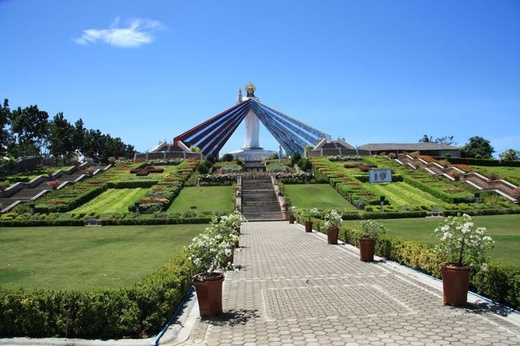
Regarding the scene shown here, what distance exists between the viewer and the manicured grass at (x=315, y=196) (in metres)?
30.7

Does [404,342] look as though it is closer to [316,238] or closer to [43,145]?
[316,238]

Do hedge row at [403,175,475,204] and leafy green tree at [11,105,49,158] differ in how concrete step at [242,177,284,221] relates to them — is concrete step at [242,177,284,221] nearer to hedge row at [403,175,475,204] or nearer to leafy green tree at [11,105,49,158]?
hedge row at [403,175,475,204]

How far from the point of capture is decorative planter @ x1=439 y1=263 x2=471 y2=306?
7.10 meters

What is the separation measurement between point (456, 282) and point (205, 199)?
26.7 metres

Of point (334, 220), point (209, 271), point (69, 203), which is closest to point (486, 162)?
point (334, 220)

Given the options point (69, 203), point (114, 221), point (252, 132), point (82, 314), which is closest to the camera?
point (82, 314)

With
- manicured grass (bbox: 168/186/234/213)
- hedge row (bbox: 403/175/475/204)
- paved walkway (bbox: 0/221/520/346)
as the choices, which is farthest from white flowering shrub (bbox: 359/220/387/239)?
hedge row (bbox: 403/175/475/204)

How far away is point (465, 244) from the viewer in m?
7.14

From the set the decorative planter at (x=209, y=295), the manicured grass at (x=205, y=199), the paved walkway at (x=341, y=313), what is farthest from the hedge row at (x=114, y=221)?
the decorative planter at (x=209, y=295)

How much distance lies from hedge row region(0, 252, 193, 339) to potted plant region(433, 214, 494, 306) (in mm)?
4452

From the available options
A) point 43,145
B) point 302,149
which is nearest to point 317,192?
point 302,149

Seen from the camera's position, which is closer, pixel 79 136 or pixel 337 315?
A: pixel 337 315

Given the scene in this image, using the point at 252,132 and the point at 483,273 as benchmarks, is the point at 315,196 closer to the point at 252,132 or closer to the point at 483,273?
the point at 483,273

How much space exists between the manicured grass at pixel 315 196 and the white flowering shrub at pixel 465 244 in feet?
73.3
